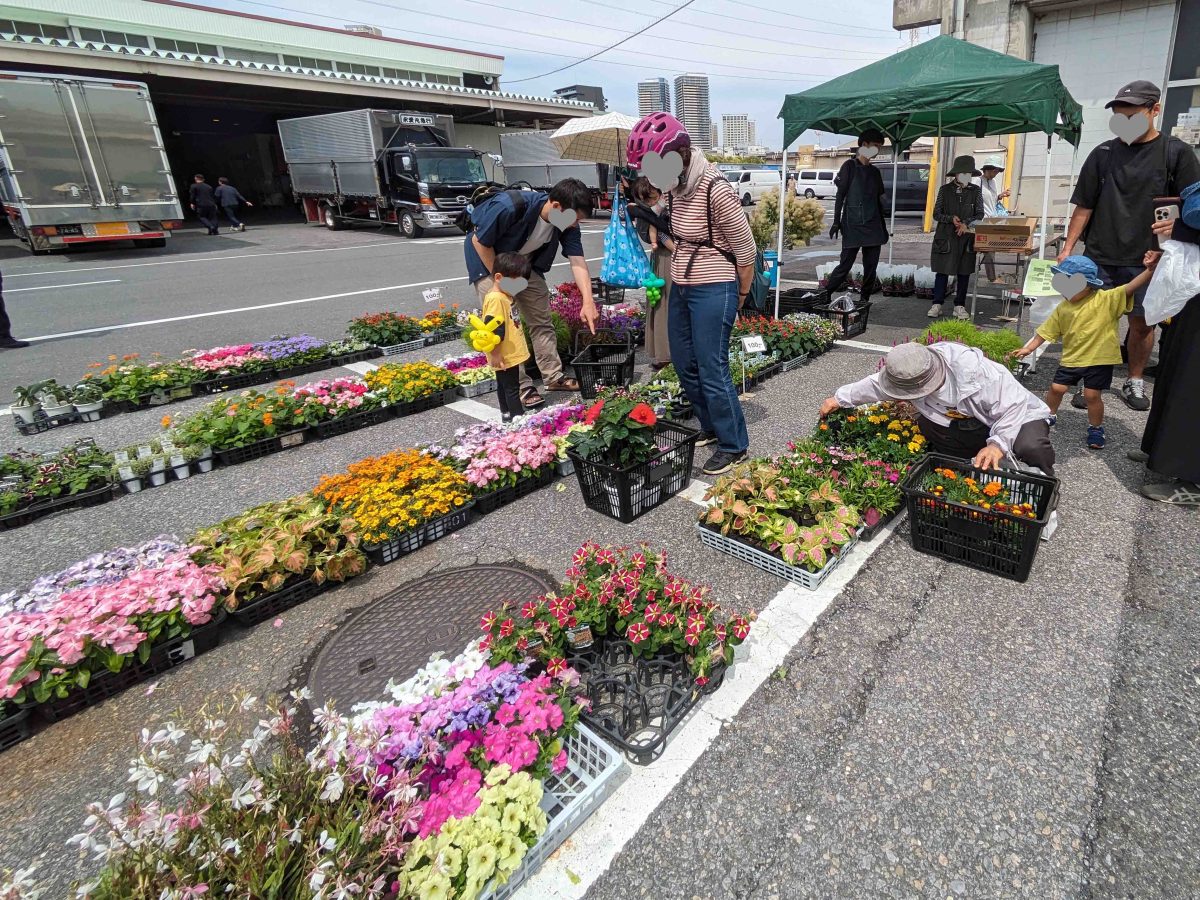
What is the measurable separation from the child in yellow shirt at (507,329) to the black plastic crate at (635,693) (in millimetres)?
2825

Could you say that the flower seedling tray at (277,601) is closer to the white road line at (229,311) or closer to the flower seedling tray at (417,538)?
the flower seedling tray at (417,538)

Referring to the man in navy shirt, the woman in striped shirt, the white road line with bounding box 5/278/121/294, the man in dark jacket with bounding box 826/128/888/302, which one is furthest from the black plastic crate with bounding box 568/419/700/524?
the white road line with bounding box 5/278/121/294

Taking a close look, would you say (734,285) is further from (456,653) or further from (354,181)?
(354,181)

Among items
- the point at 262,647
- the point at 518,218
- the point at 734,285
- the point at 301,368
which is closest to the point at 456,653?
the point at 262,647

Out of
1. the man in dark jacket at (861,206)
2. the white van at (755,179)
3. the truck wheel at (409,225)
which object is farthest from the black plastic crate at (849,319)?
the white van at (755,179)

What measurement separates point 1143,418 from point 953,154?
13.6 m

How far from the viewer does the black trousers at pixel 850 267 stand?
8.55 m

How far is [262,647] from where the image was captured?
3.08 metres

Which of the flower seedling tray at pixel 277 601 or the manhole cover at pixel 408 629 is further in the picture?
the flower seedling tray at pixel 277 601

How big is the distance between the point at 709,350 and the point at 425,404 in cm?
313

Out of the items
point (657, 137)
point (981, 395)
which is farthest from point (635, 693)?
point (657, 137)

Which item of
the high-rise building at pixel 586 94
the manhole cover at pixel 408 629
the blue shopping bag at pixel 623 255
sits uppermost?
the high-rise building at pixel 586 94

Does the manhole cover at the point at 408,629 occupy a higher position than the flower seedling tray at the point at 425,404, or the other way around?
the flower seedling tray at the point at 425,404

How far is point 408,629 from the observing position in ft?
10.1
